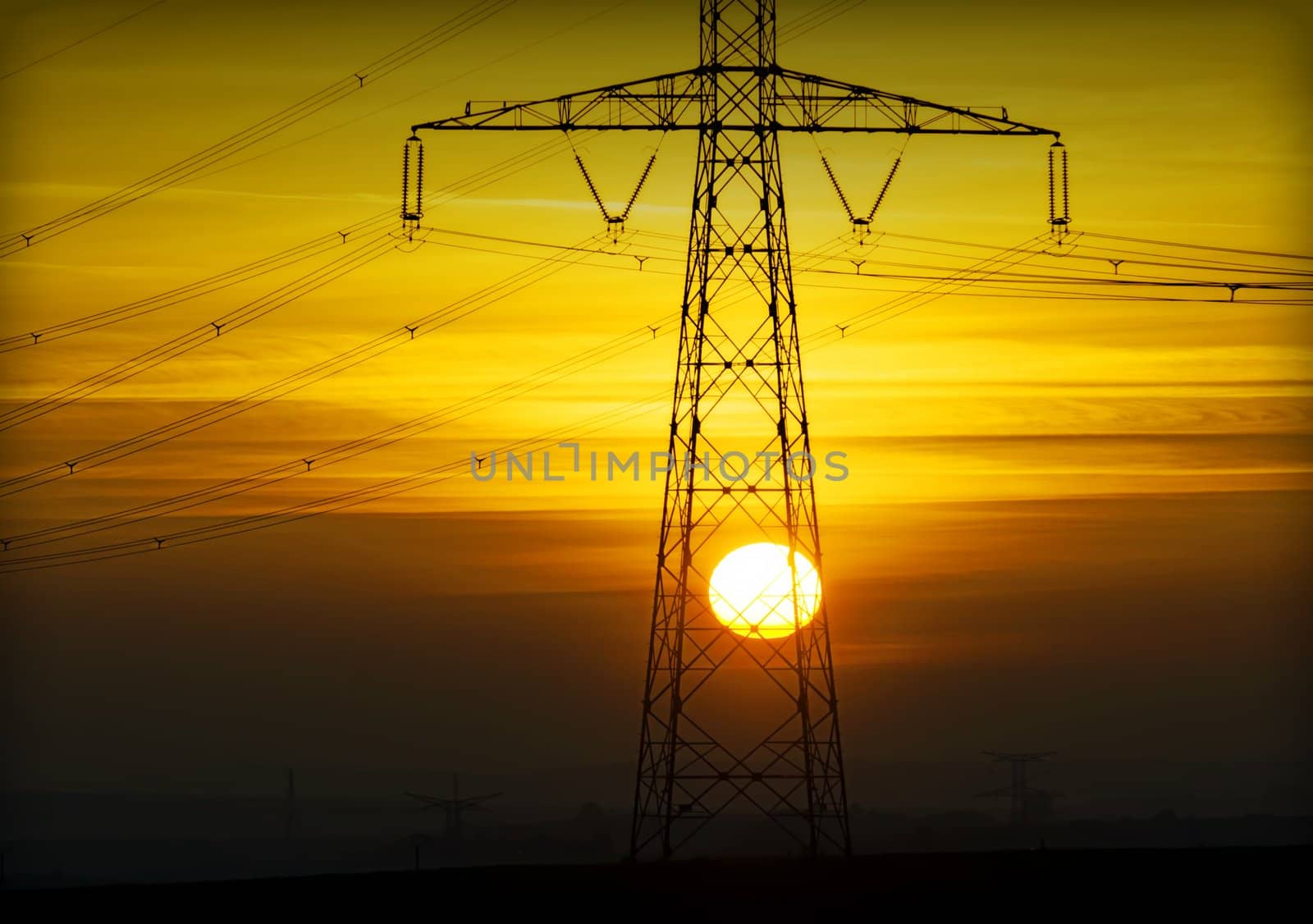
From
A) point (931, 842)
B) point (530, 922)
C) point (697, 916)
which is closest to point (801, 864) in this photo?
point (697, 916)

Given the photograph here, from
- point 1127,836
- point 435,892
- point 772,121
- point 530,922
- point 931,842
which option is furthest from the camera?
point 1127,836

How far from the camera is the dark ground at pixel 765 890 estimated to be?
117ft

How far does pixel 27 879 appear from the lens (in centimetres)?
19288

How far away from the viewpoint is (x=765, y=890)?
3672 cm

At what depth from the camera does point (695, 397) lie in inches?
1777

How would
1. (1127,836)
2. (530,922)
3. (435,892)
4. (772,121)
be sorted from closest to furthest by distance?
(530,922), (435,892), (772,121), (1127,836)

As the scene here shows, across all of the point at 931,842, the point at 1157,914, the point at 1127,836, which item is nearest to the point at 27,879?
the point at 931,842

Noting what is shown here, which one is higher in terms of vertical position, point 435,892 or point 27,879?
point 435,892

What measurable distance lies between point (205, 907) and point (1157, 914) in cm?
1844

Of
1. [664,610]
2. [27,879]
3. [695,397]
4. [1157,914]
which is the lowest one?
[27,879]

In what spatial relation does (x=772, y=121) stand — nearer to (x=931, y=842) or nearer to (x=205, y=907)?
(x=205, y=907)

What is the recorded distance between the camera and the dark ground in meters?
35.6

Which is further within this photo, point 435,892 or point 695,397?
point 695,397

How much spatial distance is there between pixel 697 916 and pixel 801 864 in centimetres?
464
